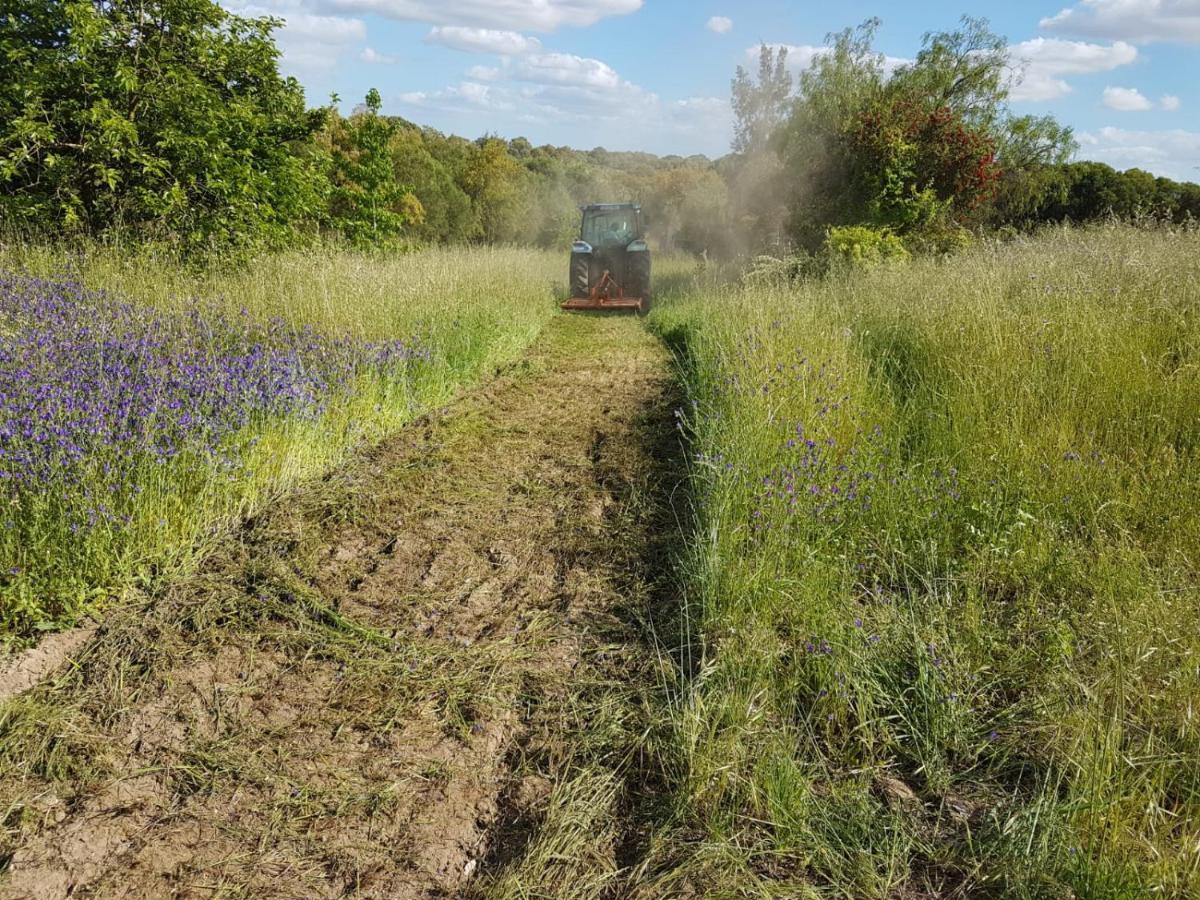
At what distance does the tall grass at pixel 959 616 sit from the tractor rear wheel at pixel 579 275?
29.0 feet

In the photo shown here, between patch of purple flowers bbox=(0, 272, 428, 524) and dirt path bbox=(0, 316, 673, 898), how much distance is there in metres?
0.63

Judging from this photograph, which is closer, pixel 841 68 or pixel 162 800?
pixel 162 800

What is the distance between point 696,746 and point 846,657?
66 cm

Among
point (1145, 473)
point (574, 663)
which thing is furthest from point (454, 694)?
point (1145, 473)

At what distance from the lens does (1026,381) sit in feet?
15.1

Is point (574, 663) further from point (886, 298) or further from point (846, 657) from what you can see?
point (886, 298)

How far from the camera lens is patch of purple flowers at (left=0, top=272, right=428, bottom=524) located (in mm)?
3250

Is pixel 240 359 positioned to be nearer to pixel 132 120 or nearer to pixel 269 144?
pixel 132 120

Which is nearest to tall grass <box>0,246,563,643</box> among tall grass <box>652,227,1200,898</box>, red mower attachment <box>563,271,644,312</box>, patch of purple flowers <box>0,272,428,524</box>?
patch of purple flowers <box>0,272,428,524</box>

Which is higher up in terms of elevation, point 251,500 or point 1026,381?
point 1026,381

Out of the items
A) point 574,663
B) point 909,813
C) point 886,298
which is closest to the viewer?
point 909,813

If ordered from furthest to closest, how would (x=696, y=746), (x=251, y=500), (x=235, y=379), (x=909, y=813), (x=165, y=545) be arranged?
(x=235, y=379)
(x=251, y=500)
(x=165, y=545)
(x=696, y=746)
(x=909, y=813)

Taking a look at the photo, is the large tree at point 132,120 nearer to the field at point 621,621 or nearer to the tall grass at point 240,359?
the tall grass at point 240,359

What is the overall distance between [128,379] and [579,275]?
1035 cm
